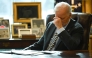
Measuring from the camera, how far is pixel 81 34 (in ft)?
7.53

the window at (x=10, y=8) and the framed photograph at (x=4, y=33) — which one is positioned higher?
the window at (x=10, y=8)

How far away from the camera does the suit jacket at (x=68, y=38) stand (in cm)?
215

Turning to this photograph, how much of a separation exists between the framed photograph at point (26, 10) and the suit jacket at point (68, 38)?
1015mm

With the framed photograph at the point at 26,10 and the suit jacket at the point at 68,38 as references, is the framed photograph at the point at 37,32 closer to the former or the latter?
the framed photograph at the point at 26,10

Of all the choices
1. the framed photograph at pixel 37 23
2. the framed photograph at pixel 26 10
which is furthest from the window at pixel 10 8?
the framed photograph at pixel 37 23

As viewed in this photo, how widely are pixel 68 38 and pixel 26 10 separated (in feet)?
5.18

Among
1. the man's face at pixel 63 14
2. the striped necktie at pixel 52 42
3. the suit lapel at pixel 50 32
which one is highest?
the man's face at pixel 63 14

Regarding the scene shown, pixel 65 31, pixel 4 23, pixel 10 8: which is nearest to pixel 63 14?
pixel 65 31

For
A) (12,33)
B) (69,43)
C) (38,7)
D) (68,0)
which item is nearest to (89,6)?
(68,0)

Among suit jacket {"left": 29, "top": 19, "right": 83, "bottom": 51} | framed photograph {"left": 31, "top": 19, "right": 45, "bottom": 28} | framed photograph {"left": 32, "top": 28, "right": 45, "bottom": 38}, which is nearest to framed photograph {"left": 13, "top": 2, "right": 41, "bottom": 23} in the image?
framed photograph {"left": 31, "top": 19, "right": 45, "bottom": 28}

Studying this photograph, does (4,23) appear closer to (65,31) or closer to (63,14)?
(63,14)

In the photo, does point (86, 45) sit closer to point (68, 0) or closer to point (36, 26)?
point (36, 26)

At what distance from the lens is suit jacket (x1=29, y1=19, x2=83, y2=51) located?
2.15 meters

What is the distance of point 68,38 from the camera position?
2.15m
